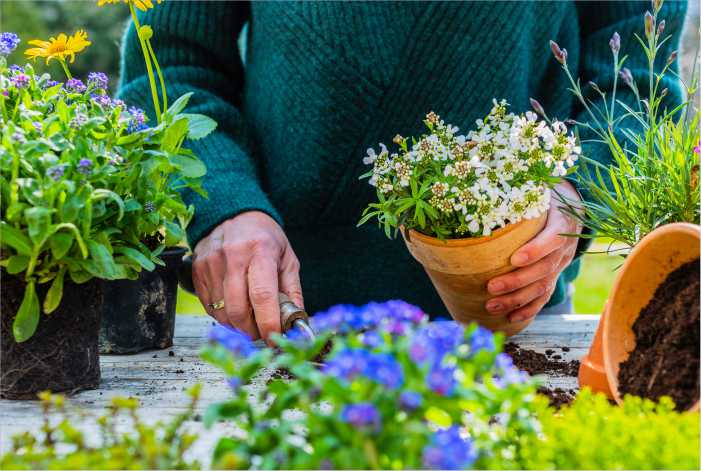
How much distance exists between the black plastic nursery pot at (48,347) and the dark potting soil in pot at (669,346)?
768 mm

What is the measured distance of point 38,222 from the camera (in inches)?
35.7

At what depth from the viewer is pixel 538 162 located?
118cm

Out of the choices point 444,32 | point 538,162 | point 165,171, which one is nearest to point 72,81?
point 165,171

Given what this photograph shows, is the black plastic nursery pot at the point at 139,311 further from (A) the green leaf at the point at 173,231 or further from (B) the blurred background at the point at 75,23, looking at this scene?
(B) the blurred background at the point at 75,23

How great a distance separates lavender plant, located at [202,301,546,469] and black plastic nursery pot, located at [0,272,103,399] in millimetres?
496

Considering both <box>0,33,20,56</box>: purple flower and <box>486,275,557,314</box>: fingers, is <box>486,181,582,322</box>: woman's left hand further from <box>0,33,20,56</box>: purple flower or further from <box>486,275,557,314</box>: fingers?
<box>0,33,20,56</box>: purple flower

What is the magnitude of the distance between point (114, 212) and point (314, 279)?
3.19 feet

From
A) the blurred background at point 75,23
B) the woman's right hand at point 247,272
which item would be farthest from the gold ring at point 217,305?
the blurred background at point 75,23

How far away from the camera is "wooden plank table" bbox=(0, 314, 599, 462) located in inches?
38.9

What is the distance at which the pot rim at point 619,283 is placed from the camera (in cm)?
89

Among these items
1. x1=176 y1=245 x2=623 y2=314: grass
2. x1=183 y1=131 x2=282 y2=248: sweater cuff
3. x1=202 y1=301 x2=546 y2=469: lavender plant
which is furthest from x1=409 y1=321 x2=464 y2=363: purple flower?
x1=176 y1=245 x2=623 y2=314: grass

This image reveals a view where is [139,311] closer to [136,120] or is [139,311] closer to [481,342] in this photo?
[136,120]

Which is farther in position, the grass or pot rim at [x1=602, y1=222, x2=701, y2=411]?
the grass

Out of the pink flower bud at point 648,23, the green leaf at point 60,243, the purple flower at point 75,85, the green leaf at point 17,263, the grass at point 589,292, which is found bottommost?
the grass at point 589,292
